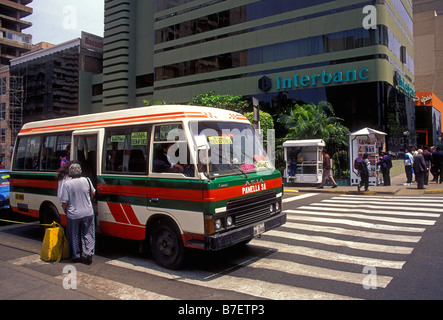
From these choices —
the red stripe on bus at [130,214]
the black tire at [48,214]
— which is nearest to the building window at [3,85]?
the black tire at [48,214]

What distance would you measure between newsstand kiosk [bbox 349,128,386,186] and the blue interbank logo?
10.3 m

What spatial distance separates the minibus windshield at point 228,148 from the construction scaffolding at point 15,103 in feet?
209

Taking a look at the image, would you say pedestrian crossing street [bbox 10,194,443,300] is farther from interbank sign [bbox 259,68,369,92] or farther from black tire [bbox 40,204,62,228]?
interbank sign [bbox 259,68,369,92]

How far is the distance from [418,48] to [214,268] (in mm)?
79115

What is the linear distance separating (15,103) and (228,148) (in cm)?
6640

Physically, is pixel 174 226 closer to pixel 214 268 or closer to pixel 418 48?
pixel 214 268

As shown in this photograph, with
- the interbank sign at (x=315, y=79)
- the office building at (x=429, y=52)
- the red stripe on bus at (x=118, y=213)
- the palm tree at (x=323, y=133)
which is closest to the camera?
the red stripe on bus at (x=118, y=213)

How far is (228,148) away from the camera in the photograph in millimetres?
6145

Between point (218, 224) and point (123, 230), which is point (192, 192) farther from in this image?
point (123, 230)

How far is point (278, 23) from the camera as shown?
31.2 metres

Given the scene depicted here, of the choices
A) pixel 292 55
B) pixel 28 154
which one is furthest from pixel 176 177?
pixel 292 55

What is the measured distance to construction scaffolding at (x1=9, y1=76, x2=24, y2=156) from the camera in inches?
2363

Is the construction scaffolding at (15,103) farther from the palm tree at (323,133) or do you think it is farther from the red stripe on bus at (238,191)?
the red stripe on bus at (238,191)

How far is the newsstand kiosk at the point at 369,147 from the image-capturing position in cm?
1788
